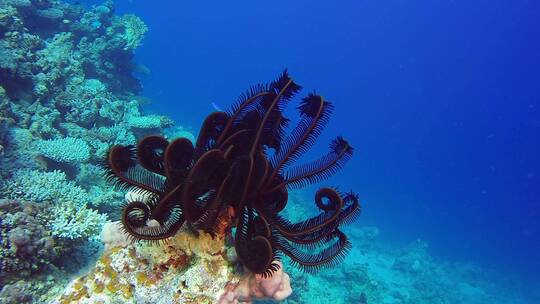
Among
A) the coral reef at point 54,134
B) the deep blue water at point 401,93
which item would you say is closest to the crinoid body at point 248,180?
the coral reef at point 54,134

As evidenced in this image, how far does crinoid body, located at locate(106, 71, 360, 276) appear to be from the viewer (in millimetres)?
2965

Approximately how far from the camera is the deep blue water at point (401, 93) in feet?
158

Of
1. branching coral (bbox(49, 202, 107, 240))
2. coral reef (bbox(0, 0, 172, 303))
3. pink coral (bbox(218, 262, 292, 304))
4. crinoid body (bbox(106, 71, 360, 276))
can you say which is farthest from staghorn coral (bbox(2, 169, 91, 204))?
pink coral (bbox(218, 262, 292, 304))

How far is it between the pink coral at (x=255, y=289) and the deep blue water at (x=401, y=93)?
104ft

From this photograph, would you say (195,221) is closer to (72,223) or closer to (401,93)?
(72,223)

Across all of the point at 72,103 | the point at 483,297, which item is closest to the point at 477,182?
the point at 483,297

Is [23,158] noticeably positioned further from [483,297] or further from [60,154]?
[483,297]

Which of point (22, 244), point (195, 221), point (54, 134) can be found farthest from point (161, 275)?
point (54, 134)

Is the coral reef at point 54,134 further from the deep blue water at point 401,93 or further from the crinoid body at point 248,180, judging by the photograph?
the deep blue water at point 401,93

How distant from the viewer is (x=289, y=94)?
3.77 meters

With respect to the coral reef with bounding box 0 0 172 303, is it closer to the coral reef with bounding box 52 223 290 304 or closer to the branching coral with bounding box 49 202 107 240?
the branching coral with bounding box 49 202 107 240

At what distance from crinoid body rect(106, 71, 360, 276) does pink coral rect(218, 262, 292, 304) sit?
0.28m

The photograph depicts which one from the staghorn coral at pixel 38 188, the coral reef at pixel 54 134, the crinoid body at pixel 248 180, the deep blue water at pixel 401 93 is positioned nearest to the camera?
the crinoid body at pixel 248 180

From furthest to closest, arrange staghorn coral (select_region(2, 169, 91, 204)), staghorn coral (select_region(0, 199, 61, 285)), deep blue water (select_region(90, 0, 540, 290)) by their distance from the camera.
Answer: deep blue water (select_region(90, 0, 540, 290)) → staghorn coral (select_region(2, 169, 91, 204)) → staghorn coral (select_region(0, 199, 61, 285))
